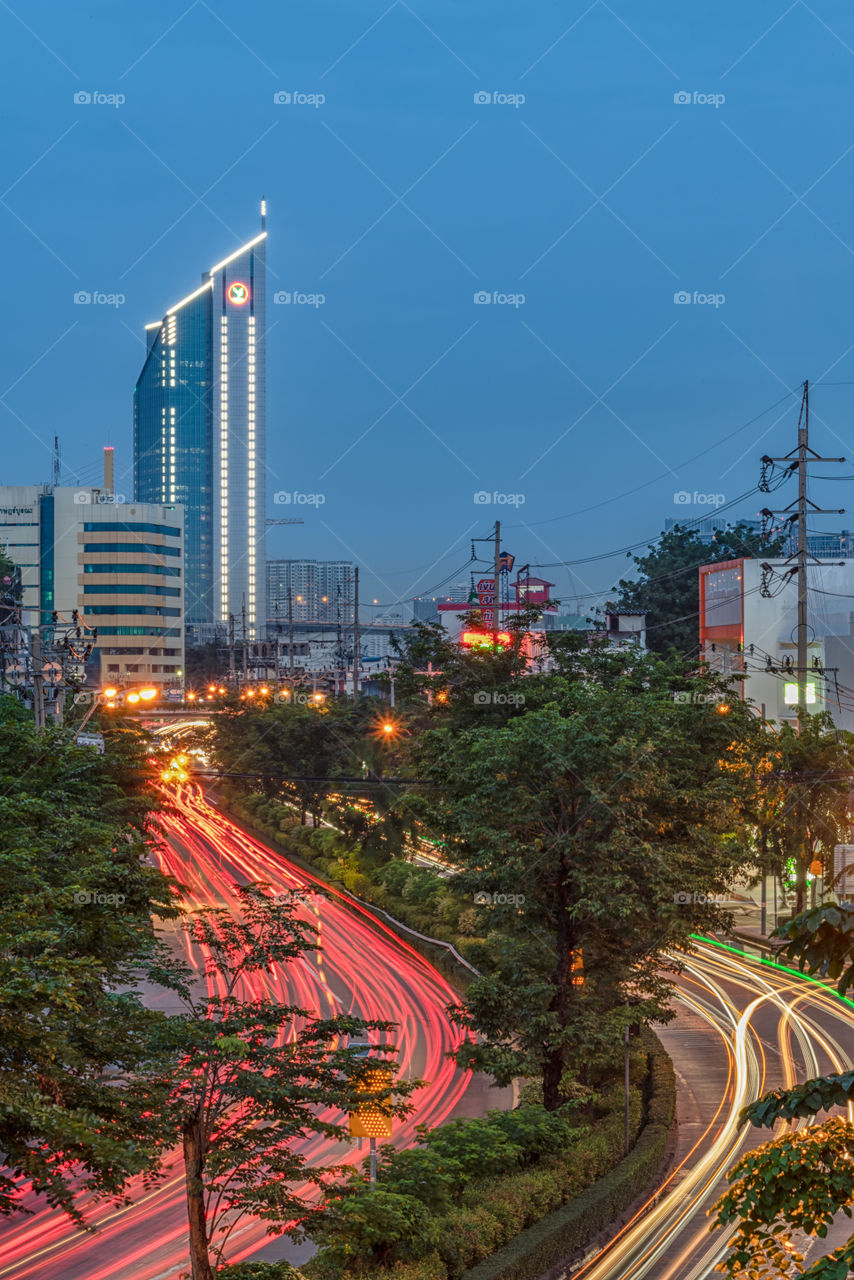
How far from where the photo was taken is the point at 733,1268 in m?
6.28

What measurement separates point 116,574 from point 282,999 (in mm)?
112491

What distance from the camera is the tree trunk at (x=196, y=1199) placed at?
40.8 ft

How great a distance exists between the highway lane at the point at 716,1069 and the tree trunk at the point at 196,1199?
23.1ft

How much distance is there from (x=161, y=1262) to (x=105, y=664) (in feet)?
410

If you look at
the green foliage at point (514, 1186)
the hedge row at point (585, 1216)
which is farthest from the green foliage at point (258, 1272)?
the hedge row at point (585, 1216)

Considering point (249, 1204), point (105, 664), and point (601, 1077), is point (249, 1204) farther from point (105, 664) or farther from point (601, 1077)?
point (105, 664)

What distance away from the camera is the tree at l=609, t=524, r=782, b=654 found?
91688 mm

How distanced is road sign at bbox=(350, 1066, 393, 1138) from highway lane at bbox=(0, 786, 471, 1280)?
2.12 meters

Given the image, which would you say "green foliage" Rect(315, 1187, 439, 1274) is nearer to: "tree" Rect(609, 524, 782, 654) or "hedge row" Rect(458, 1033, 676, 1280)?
"hedge row" Rect(458, 1033, 676, 1280)

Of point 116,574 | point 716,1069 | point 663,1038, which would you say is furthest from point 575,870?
point 116,574

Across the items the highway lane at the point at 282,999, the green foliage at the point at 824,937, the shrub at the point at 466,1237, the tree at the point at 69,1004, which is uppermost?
the green foliage at the point at 824,937

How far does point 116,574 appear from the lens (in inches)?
5551

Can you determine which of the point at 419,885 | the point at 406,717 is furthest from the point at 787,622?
the point at 419,885

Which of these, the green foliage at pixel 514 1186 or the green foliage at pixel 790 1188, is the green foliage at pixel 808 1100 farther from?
the green foliage at pixel 514 1186
